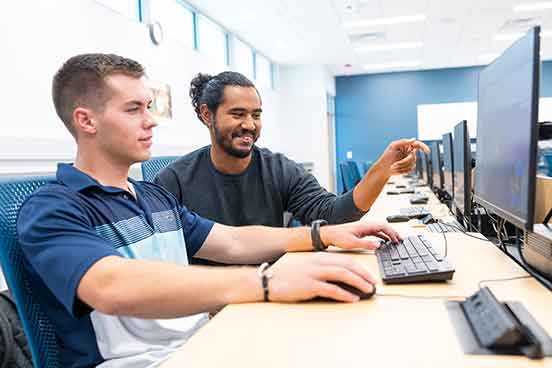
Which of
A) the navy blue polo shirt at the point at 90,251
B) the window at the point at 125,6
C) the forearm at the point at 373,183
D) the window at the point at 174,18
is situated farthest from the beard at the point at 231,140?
the window at the point at 174,18

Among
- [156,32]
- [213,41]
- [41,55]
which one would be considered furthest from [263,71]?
[41,55]

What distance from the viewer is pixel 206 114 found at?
1.99 metres

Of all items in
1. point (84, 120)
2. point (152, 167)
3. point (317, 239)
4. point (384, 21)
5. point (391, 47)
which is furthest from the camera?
point (391, 47)

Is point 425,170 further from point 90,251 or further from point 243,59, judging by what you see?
point 90,251

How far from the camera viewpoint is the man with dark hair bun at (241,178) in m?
1.79

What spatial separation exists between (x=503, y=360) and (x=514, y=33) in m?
7.93

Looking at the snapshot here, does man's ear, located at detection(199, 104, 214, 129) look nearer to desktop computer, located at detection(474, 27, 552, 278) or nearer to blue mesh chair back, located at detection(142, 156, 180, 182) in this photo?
blue mesh chair back, located at detection(142, 156, 180, 182)

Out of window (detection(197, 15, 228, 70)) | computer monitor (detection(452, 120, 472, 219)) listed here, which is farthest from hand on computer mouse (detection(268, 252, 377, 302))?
window (detection(197, 15, 228, 70))

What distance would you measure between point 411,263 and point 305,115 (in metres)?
8.36

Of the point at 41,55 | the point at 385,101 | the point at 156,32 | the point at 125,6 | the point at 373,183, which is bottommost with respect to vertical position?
the point at 373,183

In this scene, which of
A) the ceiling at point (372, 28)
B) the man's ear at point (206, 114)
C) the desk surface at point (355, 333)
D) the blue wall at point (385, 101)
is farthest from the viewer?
the blue wall at point (385, 101)

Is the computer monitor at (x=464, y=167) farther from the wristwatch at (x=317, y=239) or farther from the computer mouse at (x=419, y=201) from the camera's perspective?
the computer mouse at (x=419, y=201)

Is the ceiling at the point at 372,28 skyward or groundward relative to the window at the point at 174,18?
skyward

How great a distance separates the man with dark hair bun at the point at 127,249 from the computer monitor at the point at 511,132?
1.06 ft
